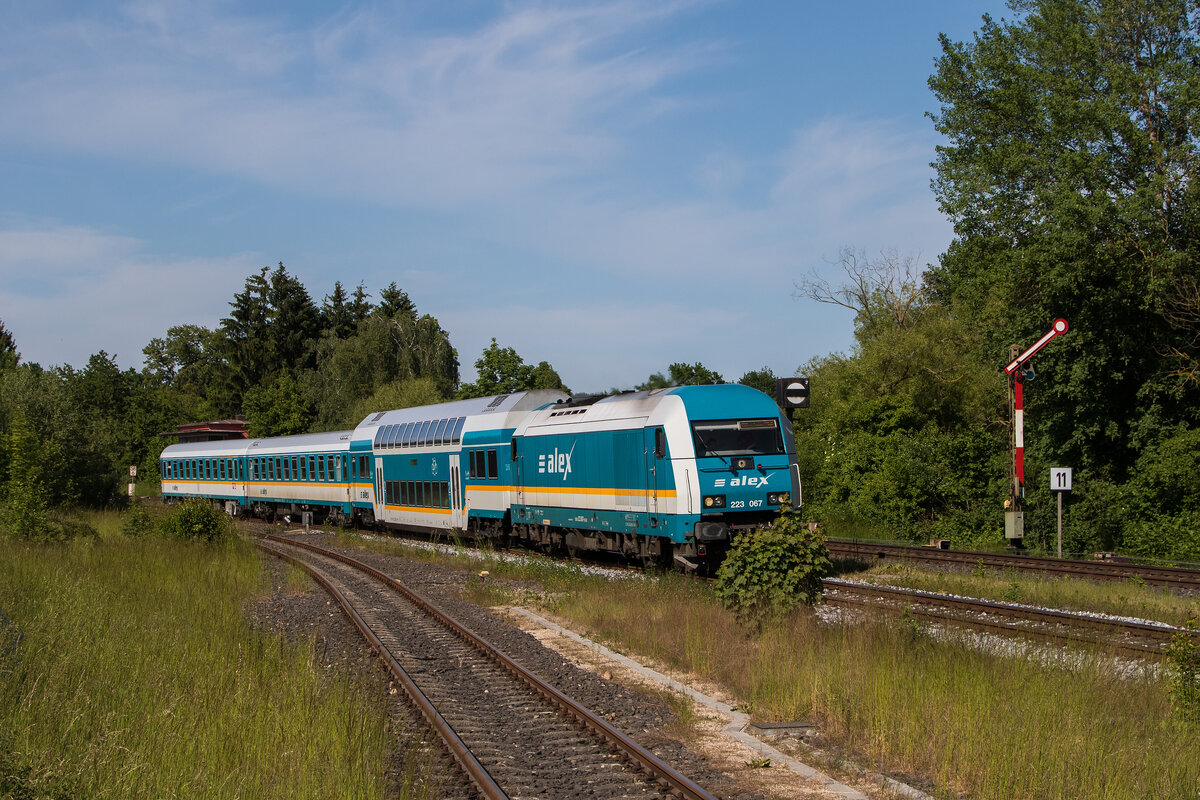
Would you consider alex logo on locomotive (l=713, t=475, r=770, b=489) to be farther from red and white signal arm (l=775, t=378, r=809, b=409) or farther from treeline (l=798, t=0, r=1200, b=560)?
treeline (l=798, t=0, r=1200, b=560)

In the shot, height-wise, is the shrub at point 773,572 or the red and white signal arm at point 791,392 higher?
the red and white signal arm at point 791,392

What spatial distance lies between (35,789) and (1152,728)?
7722 mm

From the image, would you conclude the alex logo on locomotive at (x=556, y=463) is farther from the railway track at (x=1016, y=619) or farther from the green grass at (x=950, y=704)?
the green grass at (x=950, y=704)

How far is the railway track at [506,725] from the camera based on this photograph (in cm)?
721

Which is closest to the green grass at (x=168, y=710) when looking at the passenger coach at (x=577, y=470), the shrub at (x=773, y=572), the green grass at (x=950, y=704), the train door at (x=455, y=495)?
the green grass at (x=950, y=704)

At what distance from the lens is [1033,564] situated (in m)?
20.1

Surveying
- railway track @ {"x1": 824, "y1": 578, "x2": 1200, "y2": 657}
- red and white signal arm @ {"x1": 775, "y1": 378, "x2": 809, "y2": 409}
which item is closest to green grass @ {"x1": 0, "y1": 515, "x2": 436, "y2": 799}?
railway track @ {"x1": 824, "y1": 578, "x2": 1200, "y2": 657}

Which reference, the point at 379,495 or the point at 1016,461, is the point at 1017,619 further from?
the point at 379,495

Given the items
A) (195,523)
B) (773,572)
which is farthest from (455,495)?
(773,572)

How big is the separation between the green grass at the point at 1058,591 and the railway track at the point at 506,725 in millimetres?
8736

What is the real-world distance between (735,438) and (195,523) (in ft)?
56.2

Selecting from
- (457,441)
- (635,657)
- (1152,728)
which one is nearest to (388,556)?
(457,441)

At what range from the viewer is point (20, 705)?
7215mm

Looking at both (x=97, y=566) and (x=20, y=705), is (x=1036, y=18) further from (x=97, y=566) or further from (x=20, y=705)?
(x=20, y=705)
